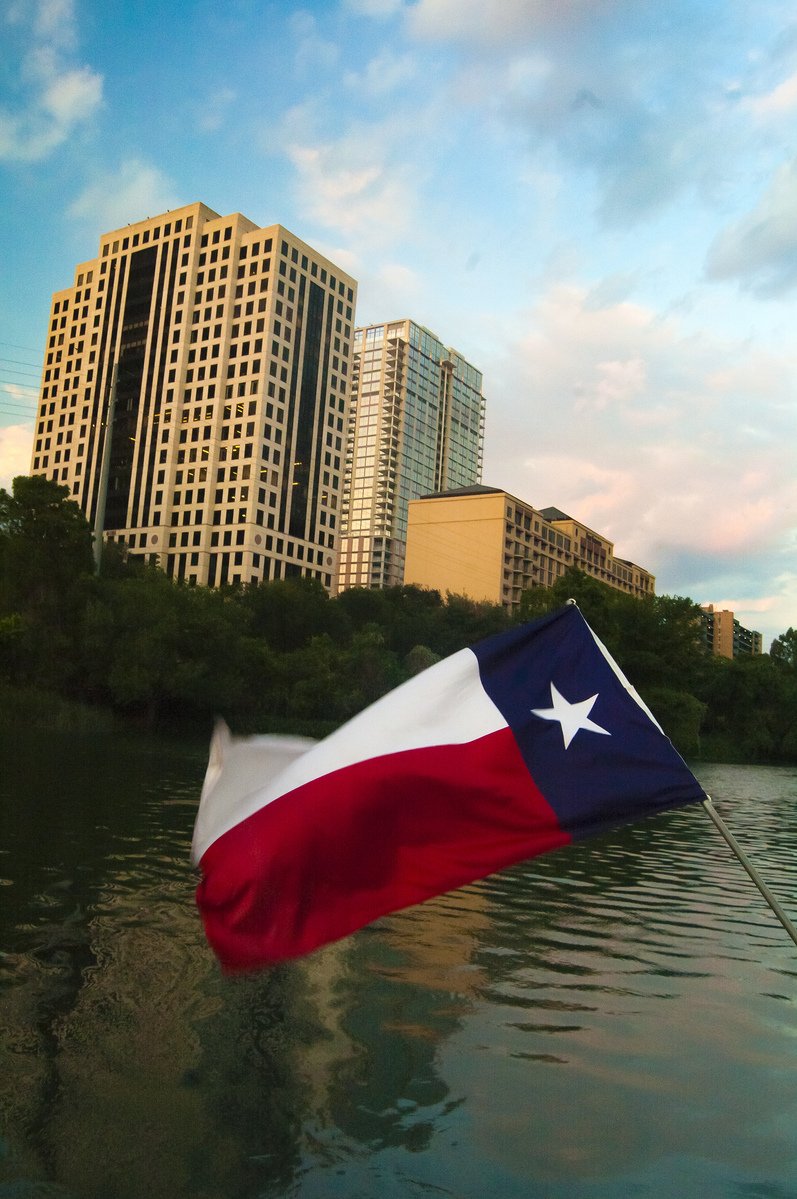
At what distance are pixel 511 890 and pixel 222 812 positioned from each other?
9121mm

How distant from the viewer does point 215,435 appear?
124 metres

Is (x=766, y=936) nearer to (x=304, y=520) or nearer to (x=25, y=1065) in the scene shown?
(x=25, y=1065)

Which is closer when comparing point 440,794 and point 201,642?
point 440,794

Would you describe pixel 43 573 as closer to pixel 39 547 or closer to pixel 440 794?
pixel 39 547

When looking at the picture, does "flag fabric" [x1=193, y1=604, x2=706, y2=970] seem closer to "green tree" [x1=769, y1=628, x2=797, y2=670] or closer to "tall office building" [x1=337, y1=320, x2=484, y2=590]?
"green tree" [x1=769, y1=628, x2=797, y2=670]

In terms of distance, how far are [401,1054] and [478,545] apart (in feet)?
467

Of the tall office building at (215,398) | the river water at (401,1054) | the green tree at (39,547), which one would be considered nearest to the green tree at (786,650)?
the tall office building at (215,398)

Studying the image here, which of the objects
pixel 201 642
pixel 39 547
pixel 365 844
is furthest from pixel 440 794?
pixel 39 547

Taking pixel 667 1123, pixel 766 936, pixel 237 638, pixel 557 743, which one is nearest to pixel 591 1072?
pixel 667 1123

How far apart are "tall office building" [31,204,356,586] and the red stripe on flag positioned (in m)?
114

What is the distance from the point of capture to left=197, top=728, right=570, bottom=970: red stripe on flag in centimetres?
389

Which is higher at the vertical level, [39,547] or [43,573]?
[39,547]

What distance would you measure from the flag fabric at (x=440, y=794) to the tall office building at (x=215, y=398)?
114m

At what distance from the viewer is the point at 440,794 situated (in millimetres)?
4379
